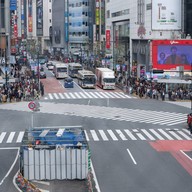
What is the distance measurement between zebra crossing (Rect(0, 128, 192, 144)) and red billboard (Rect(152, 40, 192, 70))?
29.9 metres

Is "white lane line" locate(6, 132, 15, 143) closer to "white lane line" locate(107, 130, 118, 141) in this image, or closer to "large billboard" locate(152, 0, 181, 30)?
"white lane line" locate(107, 130, 118, 141)

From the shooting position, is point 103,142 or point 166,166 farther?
point 103,142

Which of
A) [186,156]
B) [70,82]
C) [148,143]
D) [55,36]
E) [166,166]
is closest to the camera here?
[166,166]

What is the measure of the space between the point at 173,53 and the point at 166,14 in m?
15.4

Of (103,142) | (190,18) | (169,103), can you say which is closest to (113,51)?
(190,18)

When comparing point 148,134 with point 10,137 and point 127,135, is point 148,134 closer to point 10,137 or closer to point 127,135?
point 127,135

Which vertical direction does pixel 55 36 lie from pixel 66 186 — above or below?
above

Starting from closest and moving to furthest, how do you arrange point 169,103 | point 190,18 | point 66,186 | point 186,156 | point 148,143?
1. point 66,186
2. point 186,156
3. point 148,143
4. point 169,103
5. point 190,18

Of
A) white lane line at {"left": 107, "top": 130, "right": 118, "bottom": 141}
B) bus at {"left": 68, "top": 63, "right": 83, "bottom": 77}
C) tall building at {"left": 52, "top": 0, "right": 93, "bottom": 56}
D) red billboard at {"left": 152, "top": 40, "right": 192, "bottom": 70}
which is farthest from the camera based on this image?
tall building at {"left": 52, "top": 0, "right": 93, "bottom": 56}

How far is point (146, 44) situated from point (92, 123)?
148 ft

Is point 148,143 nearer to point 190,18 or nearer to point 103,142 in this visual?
point 103,142

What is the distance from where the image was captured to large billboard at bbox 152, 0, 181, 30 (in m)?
81.7

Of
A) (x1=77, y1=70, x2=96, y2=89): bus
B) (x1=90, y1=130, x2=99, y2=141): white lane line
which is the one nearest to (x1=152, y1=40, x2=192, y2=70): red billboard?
(x1=77, y1=70, x2=96, y2=89): bus

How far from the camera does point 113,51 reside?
105m
